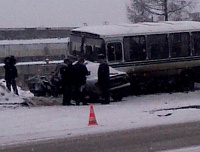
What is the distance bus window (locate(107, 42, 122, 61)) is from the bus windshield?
0.99ft

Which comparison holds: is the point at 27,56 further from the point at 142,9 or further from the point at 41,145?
the point at 41,145

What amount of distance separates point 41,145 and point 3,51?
114 ft

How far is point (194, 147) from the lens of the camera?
1087 centimetres

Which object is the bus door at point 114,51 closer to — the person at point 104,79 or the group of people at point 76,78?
the person at point 104,79

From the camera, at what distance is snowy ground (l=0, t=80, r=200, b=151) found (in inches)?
516

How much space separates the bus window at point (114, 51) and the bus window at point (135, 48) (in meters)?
0.29

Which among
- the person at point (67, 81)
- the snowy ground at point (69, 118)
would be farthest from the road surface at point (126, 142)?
the person at point (67, 81)

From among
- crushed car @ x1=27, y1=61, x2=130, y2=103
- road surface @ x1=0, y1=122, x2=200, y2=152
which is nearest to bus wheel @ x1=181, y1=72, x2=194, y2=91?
crushed car @ x1=27, y1=61, x2=130, y2=103

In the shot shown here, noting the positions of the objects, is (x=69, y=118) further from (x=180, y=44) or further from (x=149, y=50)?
(x=180, y=44)

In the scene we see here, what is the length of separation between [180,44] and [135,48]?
7.77 feet

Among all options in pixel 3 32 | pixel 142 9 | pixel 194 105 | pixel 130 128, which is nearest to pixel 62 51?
pixel 142 9

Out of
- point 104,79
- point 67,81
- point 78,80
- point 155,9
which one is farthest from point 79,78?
point 155,9

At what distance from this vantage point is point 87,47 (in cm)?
2214

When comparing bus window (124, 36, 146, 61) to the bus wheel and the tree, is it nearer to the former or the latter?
the bus wheel
